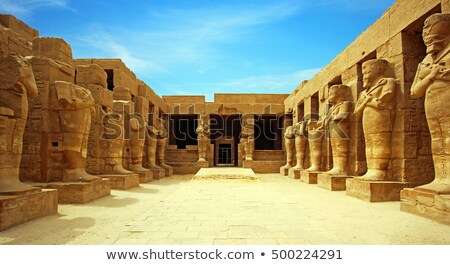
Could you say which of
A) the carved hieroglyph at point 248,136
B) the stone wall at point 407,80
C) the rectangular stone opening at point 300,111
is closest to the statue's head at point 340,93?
the stone wall at point 407,80

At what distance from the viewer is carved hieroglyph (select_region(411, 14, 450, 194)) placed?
181 inches

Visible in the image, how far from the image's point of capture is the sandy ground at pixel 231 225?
365 centimetres

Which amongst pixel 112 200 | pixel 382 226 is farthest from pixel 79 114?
pixel 382 226

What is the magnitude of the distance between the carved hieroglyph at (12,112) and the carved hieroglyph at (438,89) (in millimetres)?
6697

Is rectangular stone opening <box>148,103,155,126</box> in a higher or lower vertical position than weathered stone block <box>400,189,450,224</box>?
higher

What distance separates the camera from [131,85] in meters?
13.6

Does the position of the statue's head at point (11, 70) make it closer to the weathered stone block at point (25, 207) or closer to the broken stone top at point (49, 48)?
the weathered stone block at point (25, 207)

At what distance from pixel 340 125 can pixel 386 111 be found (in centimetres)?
216

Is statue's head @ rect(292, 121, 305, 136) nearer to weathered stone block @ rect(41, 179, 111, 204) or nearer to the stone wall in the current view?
the stone wall

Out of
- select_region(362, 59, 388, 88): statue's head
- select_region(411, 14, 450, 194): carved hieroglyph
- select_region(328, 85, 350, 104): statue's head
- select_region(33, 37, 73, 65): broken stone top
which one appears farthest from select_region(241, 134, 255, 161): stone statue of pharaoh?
select_region(411, 14, 450, 194): carved hieroglyph

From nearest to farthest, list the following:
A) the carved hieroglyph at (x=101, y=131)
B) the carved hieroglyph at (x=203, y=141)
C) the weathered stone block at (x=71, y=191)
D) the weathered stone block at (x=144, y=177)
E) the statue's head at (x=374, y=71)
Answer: the weathered stone block at (x=71, y=191) < the statue's head at (x=374, y=71) < the carved hieroglyph at (x=101, y=131) < the weathered stone block at (x=144, y=177) < the carved hieroglyph at (x=203, y=141)

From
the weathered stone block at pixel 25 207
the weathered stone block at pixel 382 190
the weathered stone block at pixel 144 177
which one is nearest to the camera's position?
the weathered stone block at pixel 25 207

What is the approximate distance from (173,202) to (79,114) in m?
2.96

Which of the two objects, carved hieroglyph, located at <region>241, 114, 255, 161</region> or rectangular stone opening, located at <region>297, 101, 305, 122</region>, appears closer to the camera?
rectangular stone opening, located at <region>297, 101, 305, 122</region>
